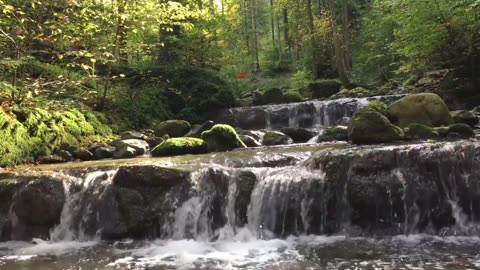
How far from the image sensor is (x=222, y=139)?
11.9 metres

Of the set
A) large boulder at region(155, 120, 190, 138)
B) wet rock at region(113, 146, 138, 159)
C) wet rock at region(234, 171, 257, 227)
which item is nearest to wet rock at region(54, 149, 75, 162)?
wet rock at region(113, 146, 138, 159)

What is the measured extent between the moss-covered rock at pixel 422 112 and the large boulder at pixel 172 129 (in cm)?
606

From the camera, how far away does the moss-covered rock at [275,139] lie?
484 inches

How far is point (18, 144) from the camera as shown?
1044cm

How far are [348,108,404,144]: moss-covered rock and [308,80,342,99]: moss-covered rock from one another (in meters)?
9.72

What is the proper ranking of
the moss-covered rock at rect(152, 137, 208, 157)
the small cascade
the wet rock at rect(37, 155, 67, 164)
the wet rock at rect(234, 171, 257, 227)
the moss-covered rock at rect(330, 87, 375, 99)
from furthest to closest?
the moss-covered rock at rect(330, 87, 375, 99), the small cascade, the moss-covered rock at rect(152, 137, 208, 157), the wet rock at rect(37, 155, 67, 164), the wet rock at rect(234, 171, 257, 227)

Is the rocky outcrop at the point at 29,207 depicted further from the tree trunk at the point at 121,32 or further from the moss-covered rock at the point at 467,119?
the moss-covered rock at the point at 467,119

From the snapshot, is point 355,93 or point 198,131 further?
point 355,93

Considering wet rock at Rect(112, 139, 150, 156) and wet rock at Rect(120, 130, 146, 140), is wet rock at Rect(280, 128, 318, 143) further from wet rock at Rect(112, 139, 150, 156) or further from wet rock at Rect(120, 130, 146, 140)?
wet rock at Rect(120, 130, 146, 140)

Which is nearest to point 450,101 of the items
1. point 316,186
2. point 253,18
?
point 316,186

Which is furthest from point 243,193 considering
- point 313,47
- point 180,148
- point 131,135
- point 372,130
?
point 313,47

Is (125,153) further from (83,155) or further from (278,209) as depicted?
(278,209)

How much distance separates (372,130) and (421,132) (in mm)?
1106

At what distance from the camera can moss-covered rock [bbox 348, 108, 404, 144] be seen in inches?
392
